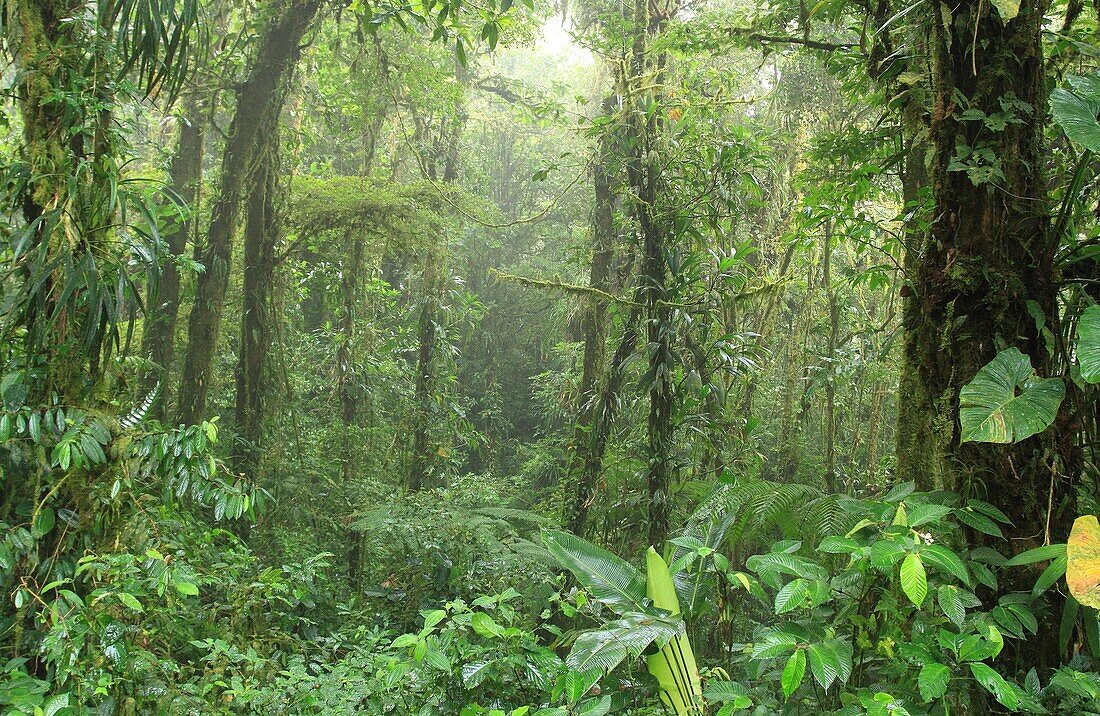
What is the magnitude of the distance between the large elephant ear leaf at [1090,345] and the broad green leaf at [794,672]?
2.31 ft

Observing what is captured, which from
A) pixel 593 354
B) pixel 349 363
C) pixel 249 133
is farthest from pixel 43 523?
pixel 349 363

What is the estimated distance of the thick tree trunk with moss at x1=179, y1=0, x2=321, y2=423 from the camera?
13.9 ft

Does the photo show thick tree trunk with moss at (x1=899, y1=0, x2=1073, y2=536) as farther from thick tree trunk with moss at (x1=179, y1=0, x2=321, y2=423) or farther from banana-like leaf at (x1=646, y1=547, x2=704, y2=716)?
thick tree trunk with moss at (x1=179, y1=0, x2=321, y2=423)

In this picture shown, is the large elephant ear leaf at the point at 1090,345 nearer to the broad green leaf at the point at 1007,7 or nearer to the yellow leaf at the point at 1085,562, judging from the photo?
the yellow leaf at the point at 1085,562

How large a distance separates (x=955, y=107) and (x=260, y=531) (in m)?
4.17

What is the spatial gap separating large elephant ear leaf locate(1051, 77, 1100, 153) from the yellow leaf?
0.68 m

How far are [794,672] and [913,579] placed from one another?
10.9 inches

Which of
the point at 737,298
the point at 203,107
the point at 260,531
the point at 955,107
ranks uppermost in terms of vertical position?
the point at 203,107

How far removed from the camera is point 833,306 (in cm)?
582

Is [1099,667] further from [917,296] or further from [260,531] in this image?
[260,531]

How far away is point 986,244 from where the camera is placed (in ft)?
4.98

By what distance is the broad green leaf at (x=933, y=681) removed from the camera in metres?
1.12

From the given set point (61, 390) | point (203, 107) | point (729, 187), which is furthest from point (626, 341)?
point (203, 107)

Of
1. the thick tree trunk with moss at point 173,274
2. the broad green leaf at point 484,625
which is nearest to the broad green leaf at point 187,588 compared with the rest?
the broad green leaf at point 484,625
